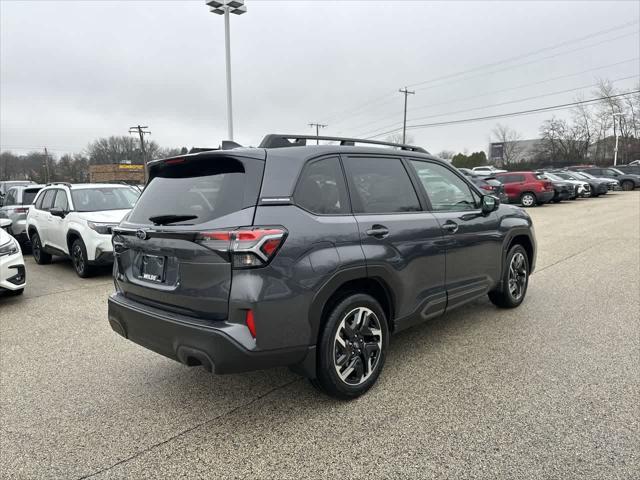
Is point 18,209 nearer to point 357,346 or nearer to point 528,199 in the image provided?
point 357,346

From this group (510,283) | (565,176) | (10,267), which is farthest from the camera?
(565,176)

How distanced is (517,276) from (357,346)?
2900mm

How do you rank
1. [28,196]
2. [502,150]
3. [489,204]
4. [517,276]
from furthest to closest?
[502,150] < [28,196] < [517,276] < [489,204]

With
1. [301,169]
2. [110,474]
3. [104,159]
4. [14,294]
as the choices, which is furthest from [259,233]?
[104,159]

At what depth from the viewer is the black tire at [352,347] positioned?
295 centimetres

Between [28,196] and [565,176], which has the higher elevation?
[565,176]

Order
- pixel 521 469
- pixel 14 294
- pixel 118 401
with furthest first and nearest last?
pixel 14 294
pixel 118 401
pixel 521 469

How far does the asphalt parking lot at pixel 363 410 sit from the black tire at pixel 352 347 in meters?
0.16

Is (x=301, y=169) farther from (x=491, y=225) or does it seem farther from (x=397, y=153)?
(x=491, y=225)

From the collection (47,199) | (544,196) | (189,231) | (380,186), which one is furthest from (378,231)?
(544,196)

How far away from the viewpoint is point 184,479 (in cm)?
240

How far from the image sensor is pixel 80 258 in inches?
303

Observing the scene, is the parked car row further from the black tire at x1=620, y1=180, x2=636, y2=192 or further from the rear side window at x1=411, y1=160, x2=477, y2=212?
the rear side window at x1=411, y1=160, x2=477, y2=212

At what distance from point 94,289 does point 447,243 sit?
549 centimetres
